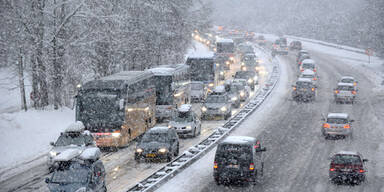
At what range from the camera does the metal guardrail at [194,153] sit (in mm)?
23059

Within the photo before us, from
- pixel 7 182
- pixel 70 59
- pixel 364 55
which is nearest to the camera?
pixel 7 182

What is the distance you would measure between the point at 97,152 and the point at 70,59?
23.3 meters

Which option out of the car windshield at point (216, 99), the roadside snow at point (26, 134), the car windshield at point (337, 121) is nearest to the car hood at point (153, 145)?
the roadside snow at point (26, 134)

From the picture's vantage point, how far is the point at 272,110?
4612 centimetres

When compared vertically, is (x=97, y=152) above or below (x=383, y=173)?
above

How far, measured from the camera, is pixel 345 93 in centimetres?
4891

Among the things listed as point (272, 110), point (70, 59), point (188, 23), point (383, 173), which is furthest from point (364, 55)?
point (383, 173)

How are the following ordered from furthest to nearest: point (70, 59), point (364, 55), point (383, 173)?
point (364, 55) → point (70, 59) → point (383, 173)

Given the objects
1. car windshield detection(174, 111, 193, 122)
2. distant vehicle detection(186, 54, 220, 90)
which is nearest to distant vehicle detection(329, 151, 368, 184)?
car windshield detection(174, 111, 193, 122)

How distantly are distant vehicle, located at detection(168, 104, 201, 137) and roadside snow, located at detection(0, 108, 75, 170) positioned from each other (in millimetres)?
6949

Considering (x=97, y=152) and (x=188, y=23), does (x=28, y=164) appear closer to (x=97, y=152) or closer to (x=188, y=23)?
(x=97, y=152)

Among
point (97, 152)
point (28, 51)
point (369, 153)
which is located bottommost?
point (369, 153)

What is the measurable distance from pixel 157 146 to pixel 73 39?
55.8ft

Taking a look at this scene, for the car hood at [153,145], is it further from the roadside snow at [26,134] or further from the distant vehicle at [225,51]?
the distant vehicle at [225,51]
